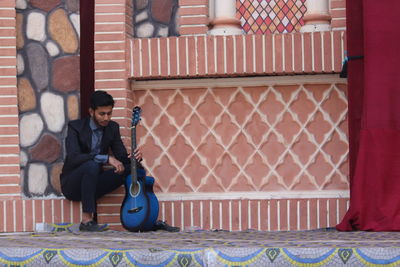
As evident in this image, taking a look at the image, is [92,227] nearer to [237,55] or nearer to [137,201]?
[137,201]

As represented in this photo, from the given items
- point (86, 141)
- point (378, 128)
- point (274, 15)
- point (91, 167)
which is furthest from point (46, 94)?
point (378, 128)

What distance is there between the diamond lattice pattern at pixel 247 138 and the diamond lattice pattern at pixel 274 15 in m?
0.49

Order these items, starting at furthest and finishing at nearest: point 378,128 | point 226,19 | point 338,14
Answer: point 226,19 → point 338,14 → point 378,128

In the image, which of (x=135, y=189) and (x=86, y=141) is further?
(x=86, y=141)

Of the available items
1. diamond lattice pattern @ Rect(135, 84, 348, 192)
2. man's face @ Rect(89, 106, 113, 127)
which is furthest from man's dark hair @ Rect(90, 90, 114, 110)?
diamond lattice pattern @ Rect(135, 84, 348, 192)

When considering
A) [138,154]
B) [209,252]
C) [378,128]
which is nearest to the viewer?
[209,252]

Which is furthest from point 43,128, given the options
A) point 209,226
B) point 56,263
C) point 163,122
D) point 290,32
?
point 56,263

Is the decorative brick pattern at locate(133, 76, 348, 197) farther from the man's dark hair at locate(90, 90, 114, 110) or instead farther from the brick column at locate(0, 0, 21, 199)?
the brick column at locate(0, 0, 21, 199)

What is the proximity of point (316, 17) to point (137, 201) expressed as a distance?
78.0 inches

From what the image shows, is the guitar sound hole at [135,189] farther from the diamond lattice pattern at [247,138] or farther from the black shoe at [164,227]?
the diamond lattice pattern at [247,138]

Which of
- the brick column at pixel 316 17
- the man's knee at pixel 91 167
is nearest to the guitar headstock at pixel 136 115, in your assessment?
the man's knee at pixel 91 167

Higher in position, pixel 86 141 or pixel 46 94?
pixel 46 94

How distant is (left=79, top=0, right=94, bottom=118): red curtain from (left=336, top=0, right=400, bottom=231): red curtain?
216 cm

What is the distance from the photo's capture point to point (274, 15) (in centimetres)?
779
